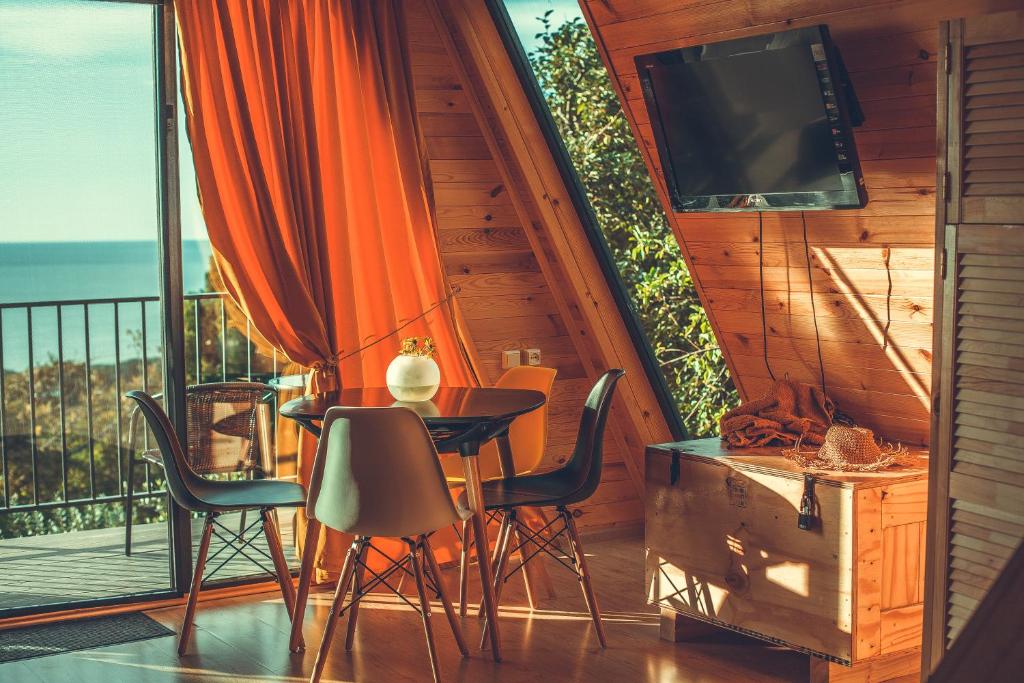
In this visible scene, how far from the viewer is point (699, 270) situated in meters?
4.09

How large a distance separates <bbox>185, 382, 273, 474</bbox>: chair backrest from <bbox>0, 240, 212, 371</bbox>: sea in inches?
11.5

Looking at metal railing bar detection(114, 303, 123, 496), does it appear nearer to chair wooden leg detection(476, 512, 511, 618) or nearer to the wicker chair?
the wicker chair

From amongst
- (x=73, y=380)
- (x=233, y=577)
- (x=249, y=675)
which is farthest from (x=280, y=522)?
(x=249, y=675)

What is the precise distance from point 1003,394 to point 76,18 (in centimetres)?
333

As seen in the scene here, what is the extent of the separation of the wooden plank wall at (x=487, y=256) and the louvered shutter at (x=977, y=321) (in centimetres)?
234

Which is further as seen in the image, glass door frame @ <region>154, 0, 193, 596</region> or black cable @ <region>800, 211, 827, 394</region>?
glass door frame @ <region>154, 0, 193, 596</region>

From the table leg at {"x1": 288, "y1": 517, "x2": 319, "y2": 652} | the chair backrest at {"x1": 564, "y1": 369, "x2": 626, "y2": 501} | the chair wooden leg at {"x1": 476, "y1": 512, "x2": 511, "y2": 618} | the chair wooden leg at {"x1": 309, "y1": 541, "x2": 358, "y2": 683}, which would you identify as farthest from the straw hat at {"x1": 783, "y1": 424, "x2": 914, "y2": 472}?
the table leg at {"x1": 288, "y1": 517, "x2": 319, "y2": 652}

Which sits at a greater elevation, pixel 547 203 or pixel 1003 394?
pixel 547 203

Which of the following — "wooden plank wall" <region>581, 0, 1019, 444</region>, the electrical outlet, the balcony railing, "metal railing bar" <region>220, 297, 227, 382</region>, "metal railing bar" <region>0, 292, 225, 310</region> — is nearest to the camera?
"wooden plank wall" <region>581, 0, 1019, 444</region>

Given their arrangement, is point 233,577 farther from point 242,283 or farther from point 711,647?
point 711,647

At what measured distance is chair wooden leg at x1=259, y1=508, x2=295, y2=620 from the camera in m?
3.93

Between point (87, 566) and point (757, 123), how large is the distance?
3035 millimetres

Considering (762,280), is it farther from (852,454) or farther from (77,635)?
(77,635)

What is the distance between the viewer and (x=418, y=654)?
374 cm
